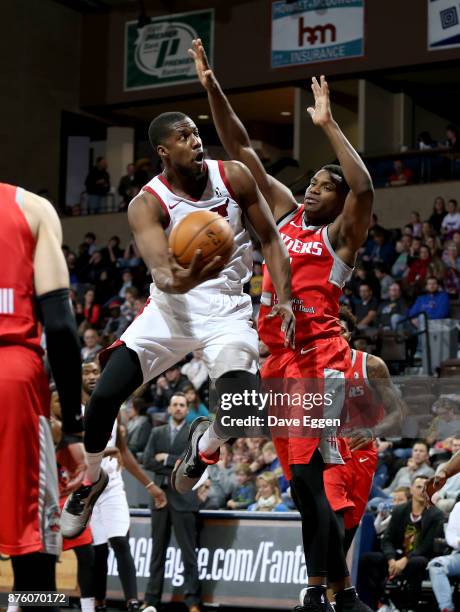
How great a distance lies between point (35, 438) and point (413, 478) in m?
6.38

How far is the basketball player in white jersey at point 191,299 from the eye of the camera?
5223mm

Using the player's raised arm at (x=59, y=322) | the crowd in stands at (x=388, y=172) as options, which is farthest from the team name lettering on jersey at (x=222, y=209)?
the crowd in stands at (x=388, y=172)

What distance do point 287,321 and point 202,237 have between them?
674 mm

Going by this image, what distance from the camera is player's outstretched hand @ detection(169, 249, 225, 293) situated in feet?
15.7

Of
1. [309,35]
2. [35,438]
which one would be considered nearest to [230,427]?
[35,438]

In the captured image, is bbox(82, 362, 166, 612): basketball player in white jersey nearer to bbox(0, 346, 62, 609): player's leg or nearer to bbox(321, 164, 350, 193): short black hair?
bbox(321, 164, 350, 193): short black hair

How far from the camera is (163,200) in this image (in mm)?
5273

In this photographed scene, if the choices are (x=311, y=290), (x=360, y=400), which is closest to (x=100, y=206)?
(x=360, y=400)

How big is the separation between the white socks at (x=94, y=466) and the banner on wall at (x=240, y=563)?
4120 millimetres

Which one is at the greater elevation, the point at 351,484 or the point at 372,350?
the point at 372,350

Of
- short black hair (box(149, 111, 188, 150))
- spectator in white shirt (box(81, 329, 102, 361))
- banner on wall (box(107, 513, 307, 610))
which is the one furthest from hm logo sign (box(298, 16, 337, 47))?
short black hair (box(149, 111, 188, 150))

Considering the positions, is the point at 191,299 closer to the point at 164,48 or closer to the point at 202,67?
the point at 202,67

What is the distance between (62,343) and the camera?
3.39 meters

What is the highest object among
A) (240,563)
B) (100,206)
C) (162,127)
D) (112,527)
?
(100,206)
